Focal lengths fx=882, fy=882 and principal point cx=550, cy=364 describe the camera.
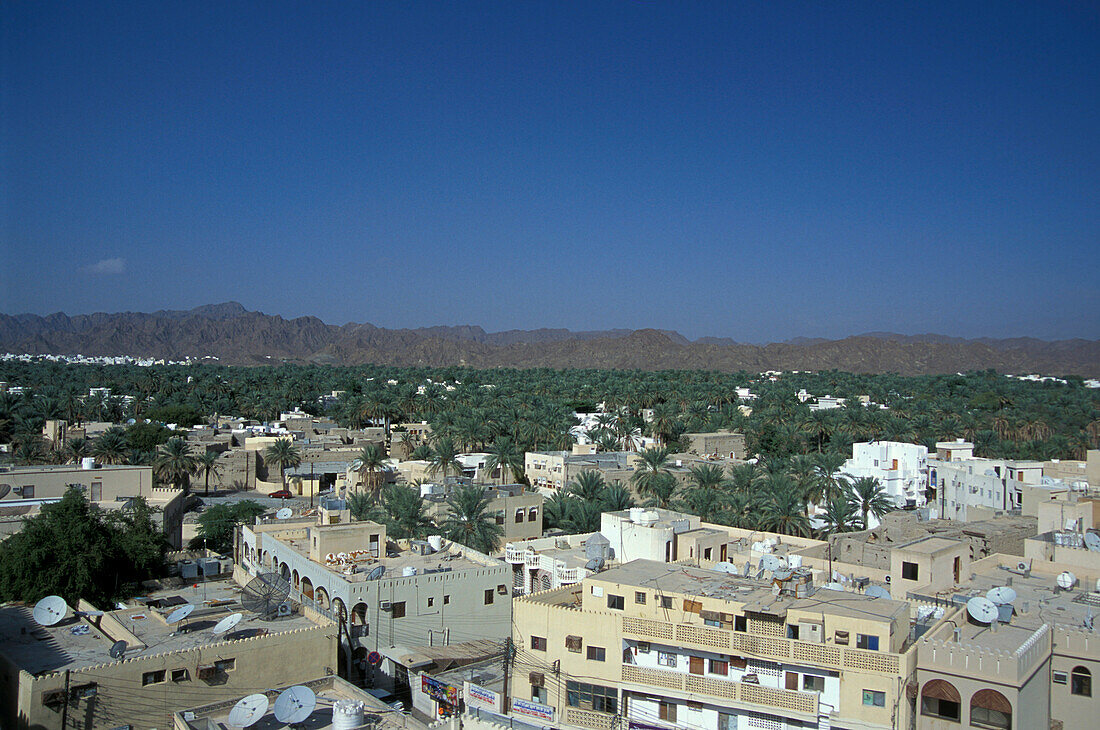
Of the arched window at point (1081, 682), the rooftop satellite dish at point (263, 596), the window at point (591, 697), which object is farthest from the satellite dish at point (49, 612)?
the arched window at point (1081, 682)

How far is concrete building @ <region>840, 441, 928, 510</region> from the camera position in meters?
40.4

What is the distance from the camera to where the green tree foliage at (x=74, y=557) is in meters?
20.2

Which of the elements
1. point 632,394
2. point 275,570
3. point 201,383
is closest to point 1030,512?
point 275,570

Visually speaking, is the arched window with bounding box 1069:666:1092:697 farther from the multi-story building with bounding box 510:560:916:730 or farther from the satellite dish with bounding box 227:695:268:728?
the satellite dish with bounding box 227:695:268:728

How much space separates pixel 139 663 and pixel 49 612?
3.47 meters

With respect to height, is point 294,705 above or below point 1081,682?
below

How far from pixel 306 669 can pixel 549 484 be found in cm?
2596

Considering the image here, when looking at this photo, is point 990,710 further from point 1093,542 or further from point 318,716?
point 318,716

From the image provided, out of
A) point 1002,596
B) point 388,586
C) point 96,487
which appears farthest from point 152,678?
point 96,487

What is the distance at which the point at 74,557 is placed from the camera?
67.7 feet

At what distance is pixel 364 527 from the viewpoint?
22.9 metres

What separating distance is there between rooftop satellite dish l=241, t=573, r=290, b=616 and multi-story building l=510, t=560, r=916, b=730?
5134 mm

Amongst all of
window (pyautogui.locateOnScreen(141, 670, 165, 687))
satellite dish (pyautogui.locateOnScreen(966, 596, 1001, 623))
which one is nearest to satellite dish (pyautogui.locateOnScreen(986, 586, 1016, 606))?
satellite dish (pyautogui.locateOnScreen(966, 596, 1001, 623))

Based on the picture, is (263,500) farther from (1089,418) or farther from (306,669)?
(1089,418)
